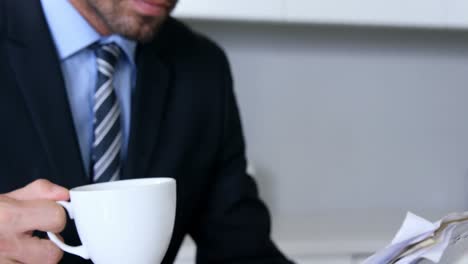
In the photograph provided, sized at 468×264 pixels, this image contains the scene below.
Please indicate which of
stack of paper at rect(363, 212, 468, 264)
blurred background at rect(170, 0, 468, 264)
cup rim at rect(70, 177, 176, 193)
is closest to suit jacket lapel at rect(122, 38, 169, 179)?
cup rim at rect(70, 177, 176, 193)

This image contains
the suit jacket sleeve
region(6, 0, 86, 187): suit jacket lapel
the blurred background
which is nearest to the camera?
region(6, 0, 86, 187): suit jacket lapel

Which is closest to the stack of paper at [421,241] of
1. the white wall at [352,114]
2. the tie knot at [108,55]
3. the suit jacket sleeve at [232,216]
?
the suit jacket sleeve at [232,216]

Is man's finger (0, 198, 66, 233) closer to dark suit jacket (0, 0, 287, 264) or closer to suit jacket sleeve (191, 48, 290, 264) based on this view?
dark suit jacket (0, 0, 287, 264)

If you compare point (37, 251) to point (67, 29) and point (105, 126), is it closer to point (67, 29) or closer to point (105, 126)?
point (105, 126)

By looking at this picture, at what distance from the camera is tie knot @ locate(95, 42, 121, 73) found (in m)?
1.03

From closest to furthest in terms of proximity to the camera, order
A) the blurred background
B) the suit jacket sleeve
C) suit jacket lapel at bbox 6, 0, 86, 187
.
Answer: suit jacket lapel at bbox 6, 0, 86, 187 < the suit jacket sleeve < the blurred background

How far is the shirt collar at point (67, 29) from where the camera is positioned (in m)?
1.03

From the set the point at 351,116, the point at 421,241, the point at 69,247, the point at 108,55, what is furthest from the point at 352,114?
the point at 69,247

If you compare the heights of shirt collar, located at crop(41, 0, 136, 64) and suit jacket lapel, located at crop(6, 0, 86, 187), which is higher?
shirt collar, located at crop(41, 0, 136, 64)

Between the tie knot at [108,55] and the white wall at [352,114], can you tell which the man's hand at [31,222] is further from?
the white wall at [352,114]

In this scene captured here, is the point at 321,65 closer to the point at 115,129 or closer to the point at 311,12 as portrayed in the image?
the point at 311,12

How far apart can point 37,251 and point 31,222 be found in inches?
1.3

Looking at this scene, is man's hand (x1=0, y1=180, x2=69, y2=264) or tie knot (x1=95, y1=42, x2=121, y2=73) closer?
man's hand (x1=0, y1=180, x2=69, y2=264)

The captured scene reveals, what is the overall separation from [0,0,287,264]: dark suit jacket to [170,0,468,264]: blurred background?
68 cm
